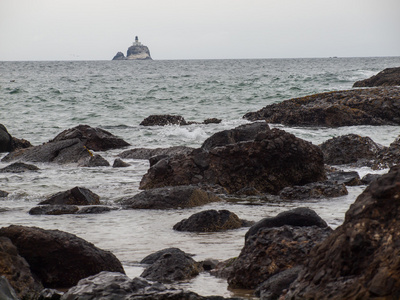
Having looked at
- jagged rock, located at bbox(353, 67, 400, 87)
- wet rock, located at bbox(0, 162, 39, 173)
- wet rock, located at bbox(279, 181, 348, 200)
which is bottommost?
wet rock, located at bbox(0, 162, 39, 173)

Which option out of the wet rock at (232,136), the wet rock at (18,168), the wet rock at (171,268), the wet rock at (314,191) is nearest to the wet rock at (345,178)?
the wet rock at (314,191)

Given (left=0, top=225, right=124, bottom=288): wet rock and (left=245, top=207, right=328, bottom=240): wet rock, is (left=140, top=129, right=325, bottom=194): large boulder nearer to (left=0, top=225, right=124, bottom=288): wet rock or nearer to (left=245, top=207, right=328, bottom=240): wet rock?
(left=245, top=207, right=328, bottom=240): wet rock

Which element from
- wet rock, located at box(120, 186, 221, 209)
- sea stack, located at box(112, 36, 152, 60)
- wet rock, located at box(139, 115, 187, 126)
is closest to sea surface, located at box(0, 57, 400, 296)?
wet rock, located at box(120, 186, 221, 209)

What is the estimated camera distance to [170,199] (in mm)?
7852

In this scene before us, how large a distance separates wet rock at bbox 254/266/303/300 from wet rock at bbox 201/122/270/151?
6.20 meters

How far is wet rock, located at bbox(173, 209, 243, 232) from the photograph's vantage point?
6242 millimetres

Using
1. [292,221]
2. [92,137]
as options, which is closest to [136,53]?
[92,137]

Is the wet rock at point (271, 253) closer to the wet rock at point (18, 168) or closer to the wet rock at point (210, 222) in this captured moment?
the wet rock at point (210, 222)

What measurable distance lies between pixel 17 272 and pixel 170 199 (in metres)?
3.95

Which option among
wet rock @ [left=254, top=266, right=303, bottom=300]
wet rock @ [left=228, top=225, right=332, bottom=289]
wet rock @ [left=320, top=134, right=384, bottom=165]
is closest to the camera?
wet rock @ [left=254, top=266, right=303, bottom=300]

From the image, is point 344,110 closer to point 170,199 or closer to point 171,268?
point 170,199

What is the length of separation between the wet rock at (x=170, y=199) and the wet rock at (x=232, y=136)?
2.24 meters

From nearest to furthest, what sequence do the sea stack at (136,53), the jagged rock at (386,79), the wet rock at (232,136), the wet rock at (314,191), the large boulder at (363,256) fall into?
the large boulder at (363,256) < the wet rock at (314,191) < the wet rock at (232,136) < the jagged rock at (386,79) < the sea stack at (136,53)

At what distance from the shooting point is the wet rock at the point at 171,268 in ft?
14.4
